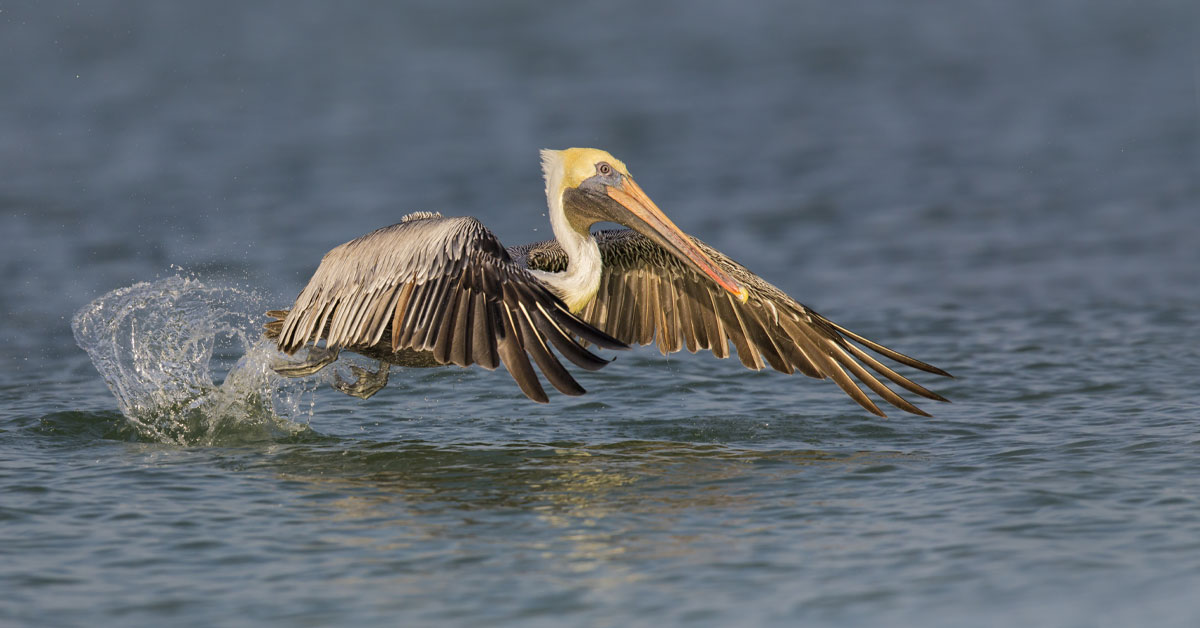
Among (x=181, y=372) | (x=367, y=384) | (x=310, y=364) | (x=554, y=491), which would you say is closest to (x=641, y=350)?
(x=367, y=384)

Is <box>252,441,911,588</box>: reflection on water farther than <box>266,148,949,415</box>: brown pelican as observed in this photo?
No

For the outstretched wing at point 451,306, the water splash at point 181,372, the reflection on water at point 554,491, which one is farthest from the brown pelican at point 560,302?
the reflection on water at point 554,491

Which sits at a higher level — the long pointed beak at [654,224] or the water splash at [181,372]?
the long pointed beak at [654,224]

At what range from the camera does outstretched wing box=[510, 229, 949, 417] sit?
7102mm

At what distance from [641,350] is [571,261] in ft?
8.03

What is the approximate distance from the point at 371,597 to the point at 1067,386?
15.3 feet

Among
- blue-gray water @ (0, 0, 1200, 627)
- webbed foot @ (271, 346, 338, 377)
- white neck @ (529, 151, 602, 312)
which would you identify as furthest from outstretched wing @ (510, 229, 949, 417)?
webbed foot @ (271, 346, 338, 377)

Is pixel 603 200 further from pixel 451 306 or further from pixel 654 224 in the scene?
pixel 451 306

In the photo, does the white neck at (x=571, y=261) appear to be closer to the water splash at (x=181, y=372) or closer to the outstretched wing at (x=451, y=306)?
the outstretched wing at (x=451, y=306)

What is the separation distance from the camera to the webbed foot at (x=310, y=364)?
679 centimetres

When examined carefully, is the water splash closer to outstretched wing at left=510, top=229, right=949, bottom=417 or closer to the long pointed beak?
outstretched wing at left=510, top=229, right=949, bottom=417

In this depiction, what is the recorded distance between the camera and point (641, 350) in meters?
8.97

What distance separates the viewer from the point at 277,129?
50.3 ft

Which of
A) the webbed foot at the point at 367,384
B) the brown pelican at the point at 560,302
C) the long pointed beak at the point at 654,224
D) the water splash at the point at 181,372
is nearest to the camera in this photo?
the brown pelican at the point at 560,302
